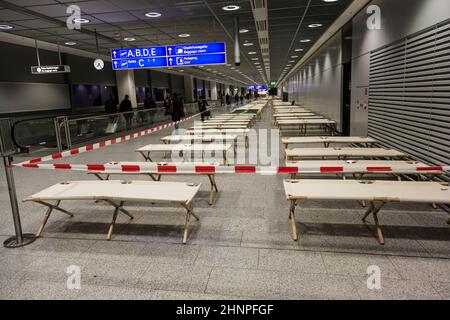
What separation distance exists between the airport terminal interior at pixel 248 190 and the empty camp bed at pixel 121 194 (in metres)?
0.02

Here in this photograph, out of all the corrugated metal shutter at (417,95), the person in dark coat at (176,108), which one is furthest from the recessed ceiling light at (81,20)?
the corrugated metal shutter at (417,95)

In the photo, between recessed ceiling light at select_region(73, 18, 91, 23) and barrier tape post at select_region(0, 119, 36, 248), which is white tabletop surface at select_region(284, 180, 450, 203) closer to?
barrier tape post at select_region(0, 119, 36, 248)

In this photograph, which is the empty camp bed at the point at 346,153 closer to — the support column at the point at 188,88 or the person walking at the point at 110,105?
the person walking at the point at 110,105

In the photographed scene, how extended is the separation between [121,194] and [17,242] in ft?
3.94

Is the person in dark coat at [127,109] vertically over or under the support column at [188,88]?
under

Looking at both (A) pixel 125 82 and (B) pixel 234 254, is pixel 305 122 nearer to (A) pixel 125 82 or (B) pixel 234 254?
(B) pixel 234 254

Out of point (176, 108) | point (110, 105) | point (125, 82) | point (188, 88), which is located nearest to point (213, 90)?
point (188, 88)

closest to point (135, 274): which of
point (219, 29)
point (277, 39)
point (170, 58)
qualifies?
point (170, 58)

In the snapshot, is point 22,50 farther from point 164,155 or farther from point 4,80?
point 164,155

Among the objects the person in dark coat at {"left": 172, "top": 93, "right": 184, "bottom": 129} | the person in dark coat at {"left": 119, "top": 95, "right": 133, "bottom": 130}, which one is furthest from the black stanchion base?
the person in dark coat at {"left": 119, "top": 95, "right": 133, "bottom": 130}

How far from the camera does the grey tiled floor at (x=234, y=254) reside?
8.00ft

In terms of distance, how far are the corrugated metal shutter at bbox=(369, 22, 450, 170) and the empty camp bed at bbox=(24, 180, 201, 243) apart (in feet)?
10.6

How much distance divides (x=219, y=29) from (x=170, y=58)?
172cm

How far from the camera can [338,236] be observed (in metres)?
3.27
